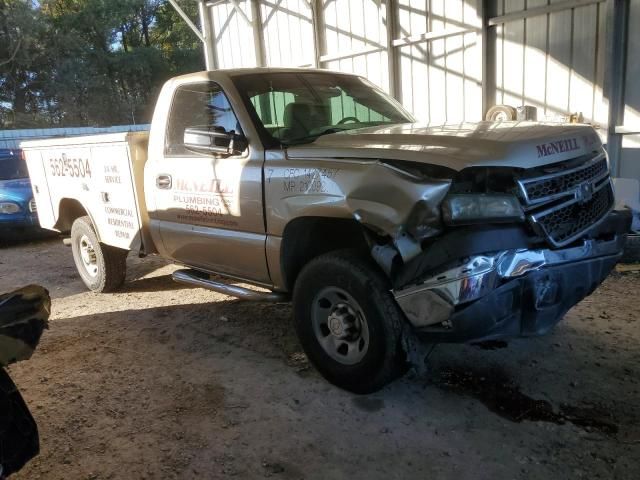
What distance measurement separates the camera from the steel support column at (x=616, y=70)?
6.72 meters

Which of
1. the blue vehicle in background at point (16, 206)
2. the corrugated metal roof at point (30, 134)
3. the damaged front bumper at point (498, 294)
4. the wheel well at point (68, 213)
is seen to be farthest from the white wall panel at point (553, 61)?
the corrugated metal roof at point (30, 134)

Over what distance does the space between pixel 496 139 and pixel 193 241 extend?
2.49m

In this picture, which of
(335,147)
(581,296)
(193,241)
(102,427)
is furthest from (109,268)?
(581,296)

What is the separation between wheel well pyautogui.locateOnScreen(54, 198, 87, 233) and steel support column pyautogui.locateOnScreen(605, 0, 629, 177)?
6.57m

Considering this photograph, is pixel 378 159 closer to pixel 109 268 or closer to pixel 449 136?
pixel 449 136

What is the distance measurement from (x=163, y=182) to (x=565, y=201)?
3.04 meters

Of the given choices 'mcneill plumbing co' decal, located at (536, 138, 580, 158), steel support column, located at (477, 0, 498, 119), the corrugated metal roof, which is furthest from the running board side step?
the corrugated metal roof

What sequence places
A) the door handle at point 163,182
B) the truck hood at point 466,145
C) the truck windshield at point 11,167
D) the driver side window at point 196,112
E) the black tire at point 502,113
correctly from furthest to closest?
the truck windshield at point 11,167, the black tire at point 502,113, the door handle at point 163,182, the driver side window at point 196,112, the truck hood at point 466,145

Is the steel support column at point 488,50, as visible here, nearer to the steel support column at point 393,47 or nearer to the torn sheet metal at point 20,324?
the steel support column at point 393,47

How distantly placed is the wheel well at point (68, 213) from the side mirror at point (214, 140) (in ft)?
9.23

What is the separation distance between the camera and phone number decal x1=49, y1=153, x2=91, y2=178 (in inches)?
213

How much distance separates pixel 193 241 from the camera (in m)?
4.35

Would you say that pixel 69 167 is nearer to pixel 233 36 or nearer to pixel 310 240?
pixel 310 240

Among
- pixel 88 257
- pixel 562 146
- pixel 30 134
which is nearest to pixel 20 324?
pixel 562 146
